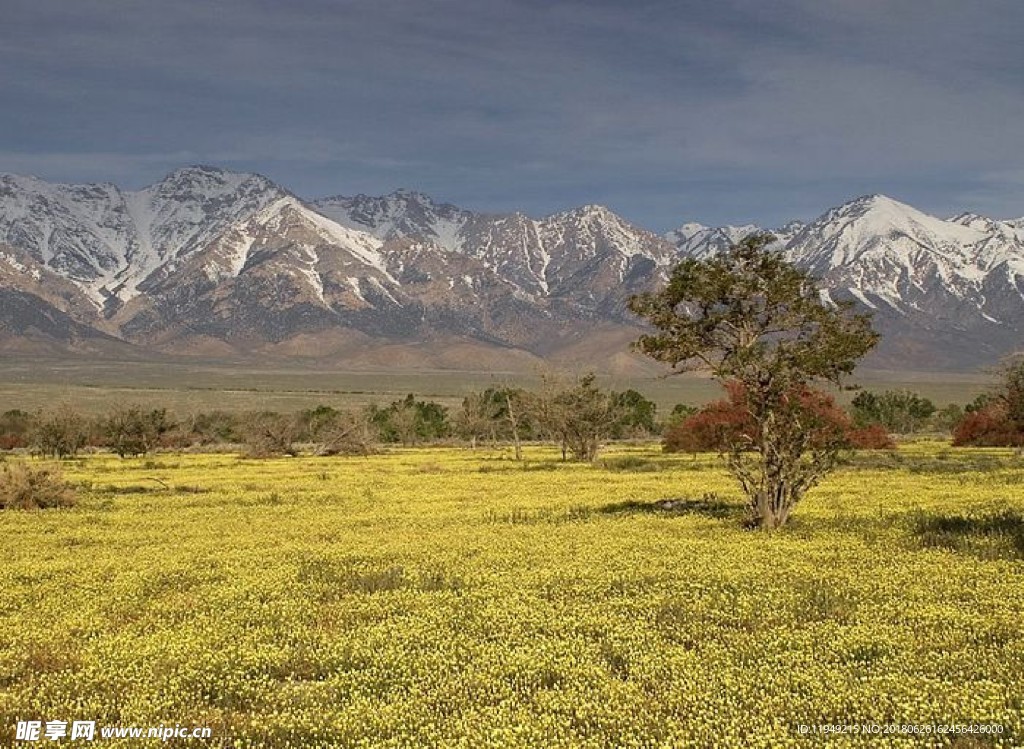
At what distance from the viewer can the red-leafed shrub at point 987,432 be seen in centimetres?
8988

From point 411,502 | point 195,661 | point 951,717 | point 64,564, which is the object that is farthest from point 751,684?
point 411,502

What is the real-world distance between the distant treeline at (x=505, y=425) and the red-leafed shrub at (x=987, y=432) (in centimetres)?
14

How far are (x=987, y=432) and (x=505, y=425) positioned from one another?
7158 cm

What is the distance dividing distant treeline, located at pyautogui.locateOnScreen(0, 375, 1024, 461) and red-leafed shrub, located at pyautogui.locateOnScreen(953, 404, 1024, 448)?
0.46 feet

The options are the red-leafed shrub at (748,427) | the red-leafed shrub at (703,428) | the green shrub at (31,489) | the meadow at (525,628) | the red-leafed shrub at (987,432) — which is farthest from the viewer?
the red-leafed shrub at (987,432)

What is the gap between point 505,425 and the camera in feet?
464

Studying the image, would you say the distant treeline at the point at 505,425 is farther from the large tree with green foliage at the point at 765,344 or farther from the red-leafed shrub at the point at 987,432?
the large tree with green foliage at the point at 765,344

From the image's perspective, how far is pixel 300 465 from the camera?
77188mm

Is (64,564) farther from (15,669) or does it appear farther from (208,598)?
(15,669)

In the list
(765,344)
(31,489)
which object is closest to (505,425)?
(31,489)

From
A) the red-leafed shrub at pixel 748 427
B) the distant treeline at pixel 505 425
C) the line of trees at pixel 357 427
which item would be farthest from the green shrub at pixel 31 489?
the line of trees at pixel 357 427

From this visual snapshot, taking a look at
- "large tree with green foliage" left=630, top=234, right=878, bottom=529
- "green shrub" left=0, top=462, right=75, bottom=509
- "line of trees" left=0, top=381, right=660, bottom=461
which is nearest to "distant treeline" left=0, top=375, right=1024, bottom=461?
"line of trees" left=0, top=381, right=660, bottom=461

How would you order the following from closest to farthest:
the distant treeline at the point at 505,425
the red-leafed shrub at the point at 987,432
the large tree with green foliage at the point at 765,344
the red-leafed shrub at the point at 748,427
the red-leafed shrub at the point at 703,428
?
the large tree with green foliage at the point at 765,344 < the red-leafed shrub at the point at 748,427 < the red-leafed shrub at the point at 703,428 < the distant treeline at the point at 505,425 < the red-leafed shrub at the point at 987,432

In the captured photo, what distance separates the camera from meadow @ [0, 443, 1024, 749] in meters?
11.8
